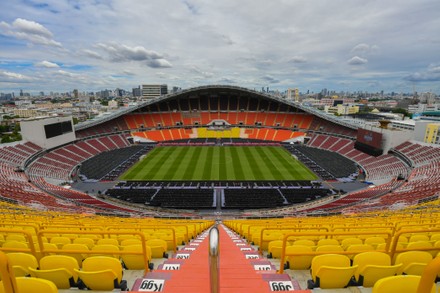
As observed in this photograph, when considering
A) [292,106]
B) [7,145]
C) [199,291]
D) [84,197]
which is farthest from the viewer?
[292,106]

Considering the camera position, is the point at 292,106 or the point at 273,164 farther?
the point at 292,106

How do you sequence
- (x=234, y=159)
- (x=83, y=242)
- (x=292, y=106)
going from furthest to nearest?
(x=292, y=106)
(x=234, y=159)
(x=83, y=242)

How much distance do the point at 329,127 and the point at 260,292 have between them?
6284 cm

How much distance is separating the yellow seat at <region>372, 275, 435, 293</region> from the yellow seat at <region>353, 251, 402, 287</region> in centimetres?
95

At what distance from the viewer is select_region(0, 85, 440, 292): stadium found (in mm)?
4215

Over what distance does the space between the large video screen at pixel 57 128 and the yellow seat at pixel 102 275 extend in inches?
1882

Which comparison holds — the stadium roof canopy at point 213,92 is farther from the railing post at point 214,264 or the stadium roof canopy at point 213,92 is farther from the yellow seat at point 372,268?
the railing post at point 214,264

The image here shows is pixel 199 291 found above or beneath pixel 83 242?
above

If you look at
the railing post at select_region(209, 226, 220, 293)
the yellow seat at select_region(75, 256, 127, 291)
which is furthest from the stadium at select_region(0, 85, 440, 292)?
the railing post at select_region(209, 226, 220, 293)

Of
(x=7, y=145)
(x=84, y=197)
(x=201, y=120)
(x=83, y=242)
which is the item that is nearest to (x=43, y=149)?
(x=7, y=145)

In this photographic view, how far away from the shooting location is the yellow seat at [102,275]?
366 centimetres

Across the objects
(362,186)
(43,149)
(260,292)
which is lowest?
(362,186)

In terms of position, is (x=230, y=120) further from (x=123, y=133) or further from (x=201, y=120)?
(x=123, y=133)

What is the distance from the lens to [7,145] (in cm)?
3762
